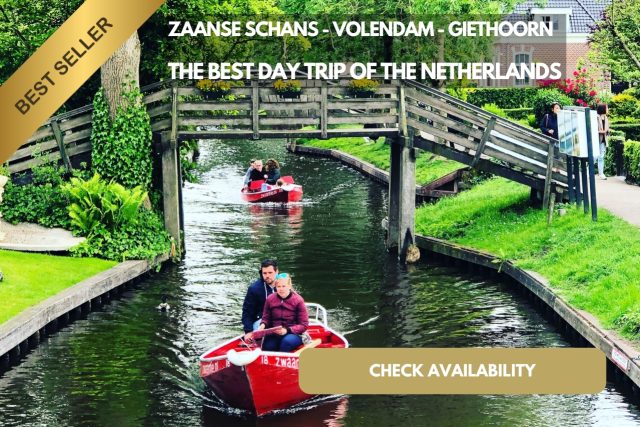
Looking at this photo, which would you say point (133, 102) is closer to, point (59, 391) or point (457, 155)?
point (457, 155)

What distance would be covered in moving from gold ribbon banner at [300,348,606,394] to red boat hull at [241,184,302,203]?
68.8 ft

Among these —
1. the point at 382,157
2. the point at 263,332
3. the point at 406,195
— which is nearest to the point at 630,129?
the point at 382,157

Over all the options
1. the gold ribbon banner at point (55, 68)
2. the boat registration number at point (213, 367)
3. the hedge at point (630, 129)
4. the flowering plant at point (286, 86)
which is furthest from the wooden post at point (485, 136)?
the hedge at point (630, 129)

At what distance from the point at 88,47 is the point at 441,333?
27.9ft

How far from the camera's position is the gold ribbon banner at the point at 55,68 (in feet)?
72.6

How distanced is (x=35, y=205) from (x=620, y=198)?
1428 centimetres

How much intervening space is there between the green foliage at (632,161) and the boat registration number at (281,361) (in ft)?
57.6

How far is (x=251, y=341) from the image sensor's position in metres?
19.3

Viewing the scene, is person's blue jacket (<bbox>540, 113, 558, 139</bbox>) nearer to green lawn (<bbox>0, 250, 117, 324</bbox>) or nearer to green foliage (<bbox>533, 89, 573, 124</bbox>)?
green lawn (<bbox>0, 250, 117, 324</bbox>)

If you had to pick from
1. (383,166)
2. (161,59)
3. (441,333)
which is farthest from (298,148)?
(441,333)

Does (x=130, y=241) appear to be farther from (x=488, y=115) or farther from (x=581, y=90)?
(x=581, y=90)

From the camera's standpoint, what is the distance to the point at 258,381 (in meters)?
18.2

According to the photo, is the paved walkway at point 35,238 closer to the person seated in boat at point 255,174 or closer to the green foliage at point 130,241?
the green foliage at point 130,241

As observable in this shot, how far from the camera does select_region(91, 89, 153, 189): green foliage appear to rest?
29609mm
